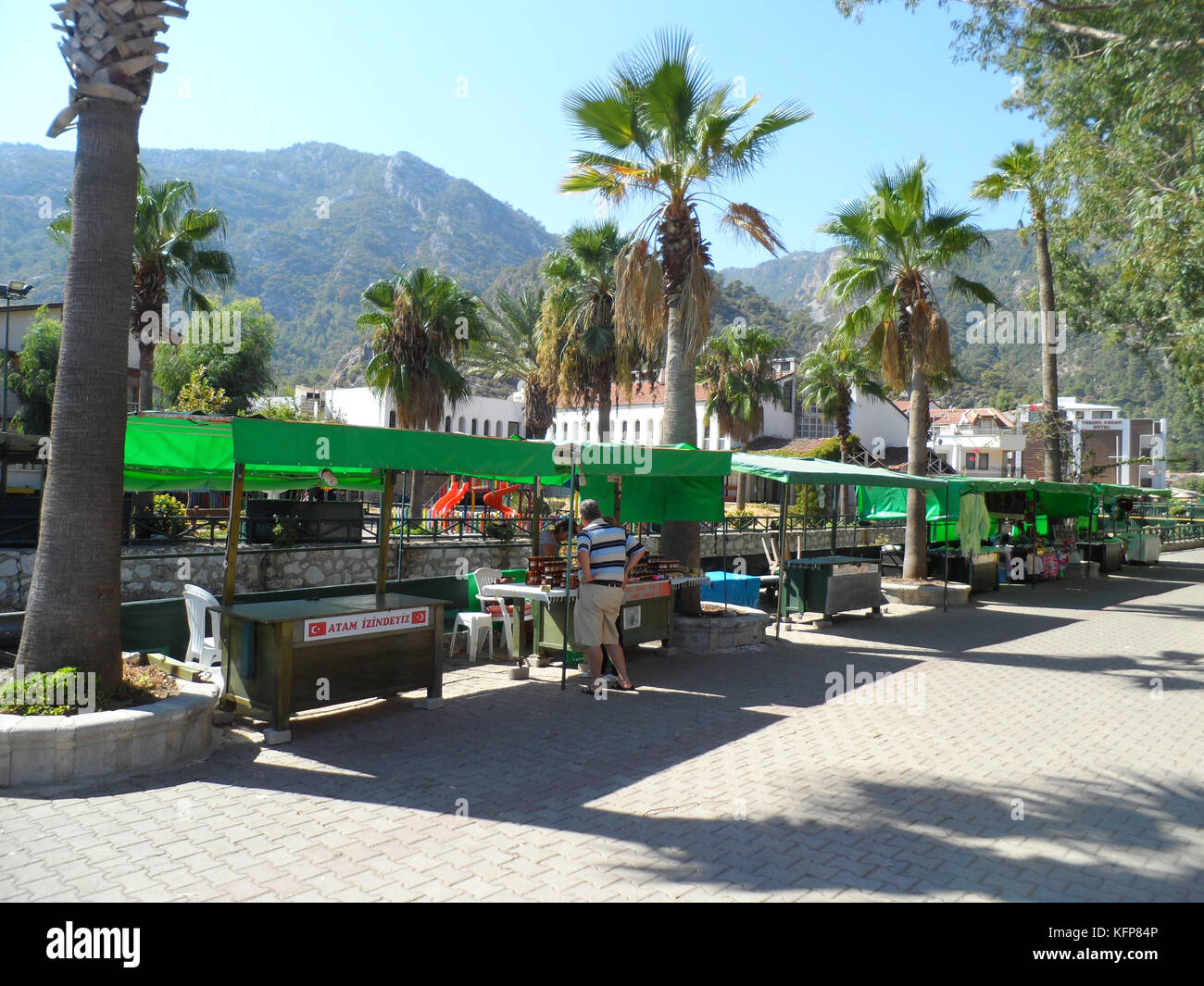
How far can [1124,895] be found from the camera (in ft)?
14.4

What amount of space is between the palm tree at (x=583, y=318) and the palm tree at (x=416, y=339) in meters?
2.95

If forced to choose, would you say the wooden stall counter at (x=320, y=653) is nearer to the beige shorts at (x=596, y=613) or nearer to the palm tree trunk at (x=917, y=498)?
the beige shorts at (x=596, y=613)

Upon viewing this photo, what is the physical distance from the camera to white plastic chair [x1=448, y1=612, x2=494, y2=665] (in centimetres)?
1043

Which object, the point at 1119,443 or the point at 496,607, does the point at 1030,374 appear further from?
the point at 496,607

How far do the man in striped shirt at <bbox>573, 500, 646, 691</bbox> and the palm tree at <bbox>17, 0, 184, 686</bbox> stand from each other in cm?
416

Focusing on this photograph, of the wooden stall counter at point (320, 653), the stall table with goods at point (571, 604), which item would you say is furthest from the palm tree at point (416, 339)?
the wooden stall counter at point (320, 653)

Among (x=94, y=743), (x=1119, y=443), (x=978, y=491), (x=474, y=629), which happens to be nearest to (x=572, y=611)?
(x=474, y=629)

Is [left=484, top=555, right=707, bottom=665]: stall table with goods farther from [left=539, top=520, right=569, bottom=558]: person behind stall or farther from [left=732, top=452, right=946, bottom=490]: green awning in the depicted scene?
[left=732, top=452, right=946, bottom=490]: green awning

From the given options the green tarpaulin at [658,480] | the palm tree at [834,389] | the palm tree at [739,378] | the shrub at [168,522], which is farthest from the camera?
the palm tree at [739,378]

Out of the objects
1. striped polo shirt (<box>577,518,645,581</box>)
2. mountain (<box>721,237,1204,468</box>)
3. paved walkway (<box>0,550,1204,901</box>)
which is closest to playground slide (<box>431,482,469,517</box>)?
paved walkway (<box>0,550,1204,901</box>)

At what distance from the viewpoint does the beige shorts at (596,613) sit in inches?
342

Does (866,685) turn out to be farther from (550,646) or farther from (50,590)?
(50,590)

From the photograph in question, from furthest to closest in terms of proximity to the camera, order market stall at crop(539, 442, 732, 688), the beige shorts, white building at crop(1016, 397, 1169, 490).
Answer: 1. white building at crop(1016, 397, 1169, 490)
2. market stall at crop(539, 442, 732, 688)
3. the beige shorts

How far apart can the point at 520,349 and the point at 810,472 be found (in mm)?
19497
